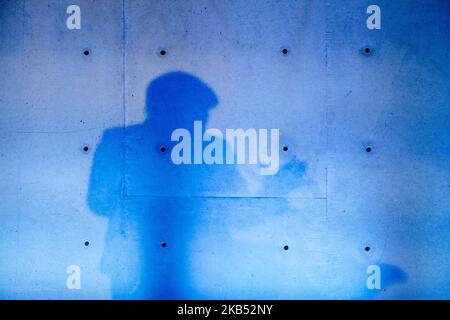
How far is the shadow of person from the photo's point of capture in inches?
72.1

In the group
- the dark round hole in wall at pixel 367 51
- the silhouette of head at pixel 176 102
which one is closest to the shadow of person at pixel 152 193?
the silhouette of head at pixel 176 102

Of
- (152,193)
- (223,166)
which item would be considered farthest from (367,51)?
(152,193)

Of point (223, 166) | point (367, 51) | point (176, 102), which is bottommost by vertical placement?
point (223, 166)

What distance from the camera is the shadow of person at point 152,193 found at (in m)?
1.83

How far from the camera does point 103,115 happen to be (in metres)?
1.84

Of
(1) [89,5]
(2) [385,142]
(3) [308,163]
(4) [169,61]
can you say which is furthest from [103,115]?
(2) [385,142]

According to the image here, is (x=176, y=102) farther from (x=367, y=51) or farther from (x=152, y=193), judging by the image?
(x=367, y=51)

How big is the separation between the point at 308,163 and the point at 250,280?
0.66 m

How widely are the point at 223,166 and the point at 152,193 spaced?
39 centimetres

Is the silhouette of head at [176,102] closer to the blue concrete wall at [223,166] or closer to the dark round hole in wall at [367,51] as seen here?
the blue concrete wall at [223,166]

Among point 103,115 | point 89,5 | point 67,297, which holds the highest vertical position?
point 89,5

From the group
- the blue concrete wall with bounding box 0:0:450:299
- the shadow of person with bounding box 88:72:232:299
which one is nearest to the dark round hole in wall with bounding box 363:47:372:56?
the blue concrete wall with bounding box 0:0:450:299

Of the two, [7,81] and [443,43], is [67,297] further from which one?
[443,43]

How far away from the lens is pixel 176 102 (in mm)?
1832
